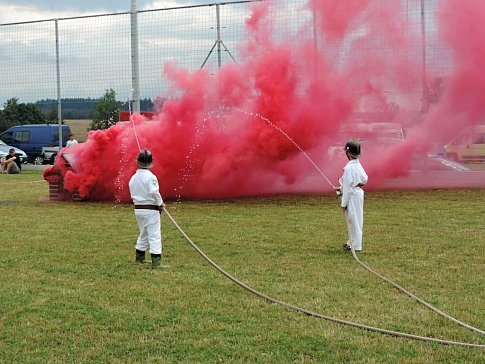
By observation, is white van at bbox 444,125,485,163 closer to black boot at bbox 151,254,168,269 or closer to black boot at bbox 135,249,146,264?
black boot at bbox 135,249,146,264

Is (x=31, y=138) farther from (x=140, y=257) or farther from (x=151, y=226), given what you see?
(x=151, y=226)

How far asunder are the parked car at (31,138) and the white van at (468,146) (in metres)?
20.1

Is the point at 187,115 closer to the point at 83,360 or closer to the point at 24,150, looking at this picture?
the point at 83,360

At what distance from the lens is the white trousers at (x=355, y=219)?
10.4 m

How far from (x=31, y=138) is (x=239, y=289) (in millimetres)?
29975

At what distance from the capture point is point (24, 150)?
3588 centimetres

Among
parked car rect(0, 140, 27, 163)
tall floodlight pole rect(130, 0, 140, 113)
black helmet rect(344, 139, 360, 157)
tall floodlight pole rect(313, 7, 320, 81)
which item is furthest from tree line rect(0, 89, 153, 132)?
black helmet rect(344, 139, 360, 157)

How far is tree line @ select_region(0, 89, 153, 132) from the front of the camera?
976 inches

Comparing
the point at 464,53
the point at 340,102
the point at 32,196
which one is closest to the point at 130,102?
the point at 32,196

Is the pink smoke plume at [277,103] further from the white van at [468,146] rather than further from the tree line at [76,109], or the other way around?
the tree line at [76,109]

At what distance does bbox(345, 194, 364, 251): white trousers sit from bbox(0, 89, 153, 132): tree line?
1142 cm

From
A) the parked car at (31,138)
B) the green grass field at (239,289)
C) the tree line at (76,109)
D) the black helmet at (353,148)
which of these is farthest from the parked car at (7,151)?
the black helmet at (353,148)

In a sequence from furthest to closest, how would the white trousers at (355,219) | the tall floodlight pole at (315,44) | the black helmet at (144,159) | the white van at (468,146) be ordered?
the white van at (468,146) < the tall floodlight pole at (315,44) < the white trousers at (355,219) < the black helmet at (144,159)

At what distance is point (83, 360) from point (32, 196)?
15.1 meters
